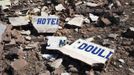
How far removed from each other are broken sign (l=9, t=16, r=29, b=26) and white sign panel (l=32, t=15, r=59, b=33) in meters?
0.14

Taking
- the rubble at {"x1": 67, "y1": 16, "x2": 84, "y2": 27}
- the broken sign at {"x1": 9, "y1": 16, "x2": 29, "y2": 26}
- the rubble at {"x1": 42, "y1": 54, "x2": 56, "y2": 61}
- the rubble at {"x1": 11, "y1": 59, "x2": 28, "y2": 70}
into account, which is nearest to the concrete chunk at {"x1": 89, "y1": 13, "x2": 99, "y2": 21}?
the rubble at {"x1": 67, "y1": 16, "x2": 84, "y2": 27}

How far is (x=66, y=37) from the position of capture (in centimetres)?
488

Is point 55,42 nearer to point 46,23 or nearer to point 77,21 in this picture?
point 46,23

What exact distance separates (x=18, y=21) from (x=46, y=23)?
459 millimetres

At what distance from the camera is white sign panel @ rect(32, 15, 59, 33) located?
195 inches

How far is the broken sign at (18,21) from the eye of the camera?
16.9 ft

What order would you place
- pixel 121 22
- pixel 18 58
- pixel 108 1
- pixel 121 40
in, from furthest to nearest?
1. pixel 108 1
2. pixel 121 22
3. pixel 121 40
4. pixel 18 58

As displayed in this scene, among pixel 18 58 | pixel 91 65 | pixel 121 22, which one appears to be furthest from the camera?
pixel 121 22

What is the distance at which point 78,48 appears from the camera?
4492 millimetres

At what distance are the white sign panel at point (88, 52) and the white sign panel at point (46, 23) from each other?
51cm

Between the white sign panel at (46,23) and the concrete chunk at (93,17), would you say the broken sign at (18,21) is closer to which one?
the white sign panel at (46,23)

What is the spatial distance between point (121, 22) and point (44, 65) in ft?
4.80

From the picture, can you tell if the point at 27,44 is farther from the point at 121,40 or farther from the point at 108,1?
the point at 108,1

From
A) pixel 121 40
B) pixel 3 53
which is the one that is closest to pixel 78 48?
pixel 121 40
